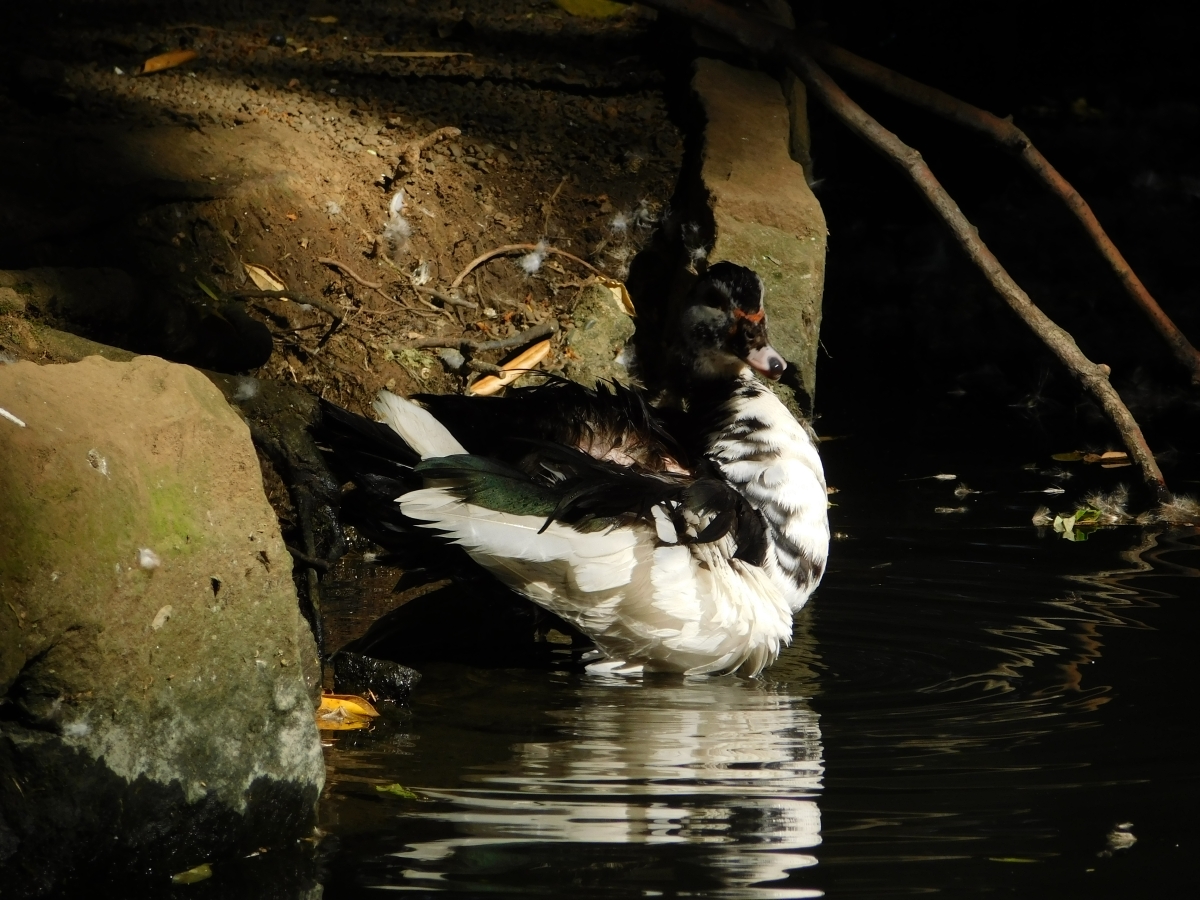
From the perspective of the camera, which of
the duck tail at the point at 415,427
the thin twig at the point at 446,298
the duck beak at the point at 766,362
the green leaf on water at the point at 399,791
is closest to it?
the green leaf on water at the point at 399,791

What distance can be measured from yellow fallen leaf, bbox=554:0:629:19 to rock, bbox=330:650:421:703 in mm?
4665

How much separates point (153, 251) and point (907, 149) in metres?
2.52

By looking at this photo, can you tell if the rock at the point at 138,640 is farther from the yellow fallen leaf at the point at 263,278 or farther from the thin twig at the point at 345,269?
the thin twig at the point at 345,269

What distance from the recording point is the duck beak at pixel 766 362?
13.6 ft

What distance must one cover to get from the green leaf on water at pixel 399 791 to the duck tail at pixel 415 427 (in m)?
0.96

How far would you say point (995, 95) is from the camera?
9148 millimetres

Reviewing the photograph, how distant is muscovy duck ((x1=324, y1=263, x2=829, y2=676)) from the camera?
3.45 meters

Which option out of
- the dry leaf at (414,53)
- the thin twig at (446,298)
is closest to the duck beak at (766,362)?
the thin twig at (446,298)

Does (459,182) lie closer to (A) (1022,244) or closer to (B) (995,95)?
(A) (1022,244)

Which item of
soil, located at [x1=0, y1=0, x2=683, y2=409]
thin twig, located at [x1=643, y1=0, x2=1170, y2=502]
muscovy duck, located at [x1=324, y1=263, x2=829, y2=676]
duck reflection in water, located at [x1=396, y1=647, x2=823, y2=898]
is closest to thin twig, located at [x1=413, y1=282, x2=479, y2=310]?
soil, located at [x1=0, y1=0, x2=683, y2=409]

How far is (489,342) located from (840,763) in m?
2.59

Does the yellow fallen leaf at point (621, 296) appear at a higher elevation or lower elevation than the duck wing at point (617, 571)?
higher

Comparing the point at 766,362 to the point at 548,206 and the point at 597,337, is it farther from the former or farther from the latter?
the point at 548,206

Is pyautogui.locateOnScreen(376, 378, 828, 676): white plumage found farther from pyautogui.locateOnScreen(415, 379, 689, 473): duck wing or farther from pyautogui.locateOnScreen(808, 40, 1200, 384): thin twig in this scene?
pyautogui.locateOnScreen(808, 40, 1200, 384): thin twig
